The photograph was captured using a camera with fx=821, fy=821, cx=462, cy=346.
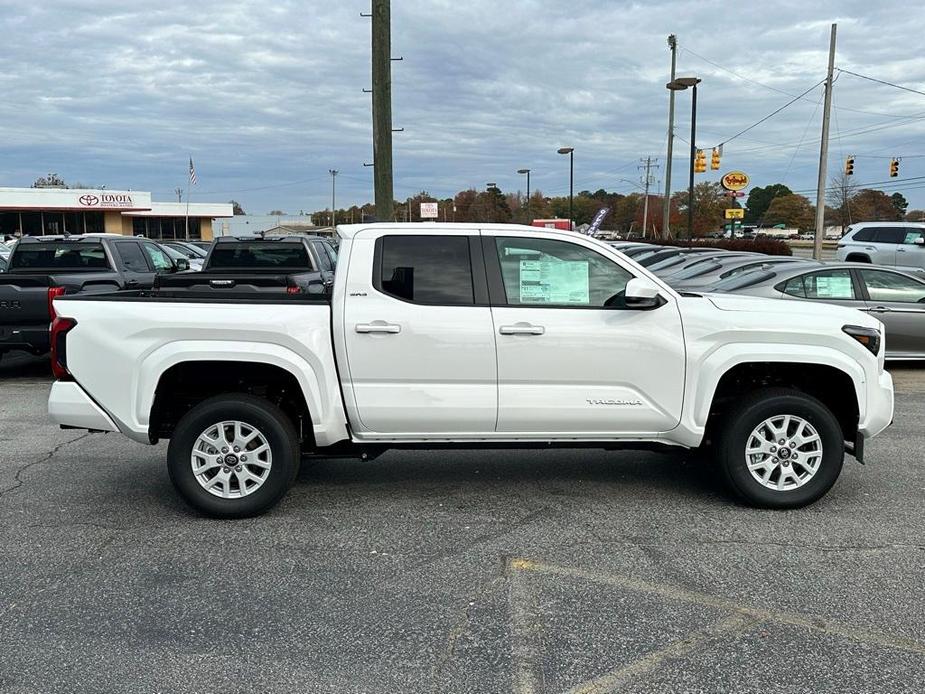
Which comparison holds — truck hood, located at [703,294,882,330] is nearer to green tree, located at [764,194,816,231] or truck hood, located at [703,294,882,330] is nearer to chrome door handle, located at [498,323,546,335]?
chrome door handle, located at [498,323,546,335]

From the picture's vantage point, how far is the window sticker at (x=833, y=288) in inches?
419

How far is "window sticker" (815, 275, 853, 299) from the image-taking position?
34.9 feet

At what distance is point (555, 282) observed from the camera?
5.26 m

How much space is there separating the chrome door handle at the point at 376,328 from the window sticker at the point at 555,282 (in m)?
0.83

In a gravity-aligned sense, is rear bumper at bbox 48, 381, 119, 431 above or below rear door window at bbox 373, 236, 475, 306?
below

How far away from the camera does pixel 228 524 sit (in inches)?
202

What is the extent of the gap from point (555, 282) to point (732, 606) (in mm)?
2218

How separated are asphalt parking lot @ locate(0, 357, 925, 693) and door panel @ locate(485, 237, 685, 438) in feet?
2.16

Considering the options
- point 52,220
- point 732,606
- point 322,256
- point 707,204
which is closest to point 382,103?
point 322,256

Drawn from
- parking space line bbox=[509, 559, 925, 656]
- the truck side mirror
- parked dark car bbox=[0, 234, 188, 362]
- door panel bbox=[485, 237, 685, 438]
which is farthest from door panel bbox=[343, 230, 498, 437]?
parked dark car bbox=[0, 234, 188, 362]

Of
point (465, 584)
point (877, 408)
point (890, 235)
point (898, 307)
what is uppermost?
point (890, 235)

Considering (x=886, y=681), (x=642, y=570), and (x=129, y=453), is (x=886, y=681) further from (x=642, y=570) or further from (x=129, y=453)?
(x=129, y=453)

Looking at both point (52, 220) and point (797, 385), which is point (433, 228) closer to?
point (797, 385)

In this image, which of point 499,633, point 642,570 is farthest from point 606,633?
point 642,570
